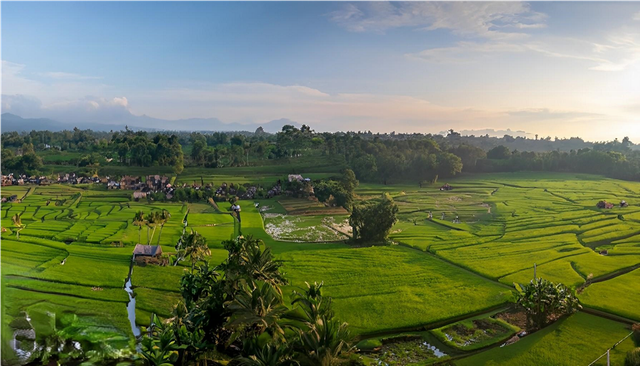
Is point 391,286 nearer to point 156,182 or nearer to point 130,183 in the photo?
point 156,182

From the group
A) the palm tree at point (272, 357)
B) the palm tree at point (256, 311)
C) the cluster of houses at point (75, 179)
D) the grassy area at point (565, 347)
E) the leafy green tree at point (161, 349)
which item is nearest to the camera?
the palm tree at point (272, 357)

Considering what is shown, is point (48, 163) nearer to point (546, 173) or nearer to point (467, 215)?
point (467, 215)

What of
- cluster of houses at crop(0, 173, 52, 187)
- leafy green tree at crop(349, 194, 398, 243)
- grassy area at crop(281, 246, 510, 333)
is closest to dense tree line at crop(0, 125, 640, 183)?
cluster of houses at crop(0, 173, 52, 187)

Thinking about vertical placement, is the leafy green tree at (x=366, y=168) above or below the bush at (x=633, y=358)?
above

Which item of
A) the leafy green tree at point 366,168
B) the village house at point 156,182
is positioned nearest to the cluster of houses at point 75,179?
the village house at point 156,182

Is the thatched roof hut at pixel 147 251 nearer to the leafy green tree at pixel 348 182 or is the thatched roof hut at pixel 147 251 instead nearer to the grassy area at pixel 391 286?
the grassy area at pixel 391 286

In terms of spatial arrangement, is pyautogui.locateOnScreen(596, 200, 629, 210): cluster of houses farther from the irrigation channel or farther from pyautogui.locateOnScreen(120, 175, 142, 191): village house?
pyautogui.locateOnScreen(120, 175, 142, 191): village house

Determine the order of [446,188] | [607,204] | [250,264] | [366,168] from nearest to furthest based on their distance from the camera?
1. [250,264]
2. [607,204]
3. [446,188]
4. [366,168]

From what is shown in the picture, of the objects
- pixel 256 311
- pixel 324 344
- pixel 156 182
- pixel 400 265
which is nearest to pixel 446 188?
pixel 400 265
